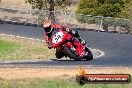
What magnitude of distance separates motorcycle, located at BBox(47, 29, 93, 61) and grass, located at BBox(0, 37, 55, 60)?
413 centimetres

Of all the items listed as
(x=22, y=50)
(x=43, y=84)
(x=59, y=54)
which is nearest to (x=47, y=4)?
(x=22, y=50)

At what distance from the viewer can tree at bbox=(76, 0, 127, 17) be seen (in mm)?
55719

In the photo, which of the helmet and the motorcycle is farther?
the motorcycle

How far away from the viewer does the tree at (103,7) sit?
55719mm

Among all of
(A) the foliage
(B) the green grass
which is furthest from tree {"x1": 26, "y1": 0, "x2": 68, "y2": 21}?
(B) the green grass

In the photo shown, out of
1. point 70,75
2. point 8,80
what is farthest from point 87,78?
point 70,75

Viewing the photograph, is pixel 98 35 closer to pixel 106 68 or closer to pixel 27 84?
pixel 106 68

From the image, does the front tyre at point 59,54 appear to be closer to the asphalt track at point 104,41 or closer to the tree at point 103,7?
the asphalt track at point 104,41

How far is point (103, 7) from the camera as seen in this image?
56219 millimetres

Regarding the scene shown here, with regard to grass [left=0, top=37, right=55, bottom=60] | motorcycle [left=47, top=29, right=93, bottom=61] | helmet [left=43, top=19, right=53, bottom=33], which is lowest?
grass [left=0, top=37, right=55, bottom=60]

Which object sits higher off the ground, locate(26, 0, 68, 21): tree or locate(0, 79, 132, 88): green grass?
locate(0, 79, 132, 88): green grass

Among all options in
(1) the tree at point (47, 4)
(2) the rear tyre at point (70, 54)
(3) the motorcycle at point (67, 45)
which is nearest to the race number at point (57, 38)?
(3) the motorcycle at point (67, 45)

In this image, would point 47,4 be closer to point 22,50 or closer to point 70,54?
point 22,50

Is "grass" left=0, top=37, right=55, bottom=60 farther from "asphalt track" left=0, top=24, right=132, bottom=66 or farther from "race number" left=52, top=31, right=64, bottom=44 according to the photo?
"race number" left=52, top=31, right=64, bottom=44
